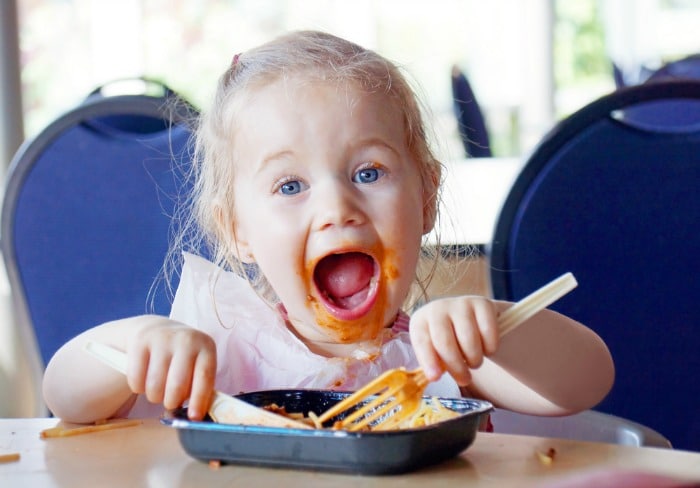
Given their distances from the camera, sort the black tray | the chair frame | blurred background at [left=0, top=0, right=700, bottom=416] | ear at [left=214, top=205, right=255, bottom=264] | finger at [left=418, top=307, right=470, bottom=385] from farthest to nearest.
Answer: blurred background at [left=0, top=0, right=700, bottom=416], the chair frame, ear at [left=214, top=205, right=255, bottom=264], finger at [left=418, top=307, right=470, bottom=385], the black tray

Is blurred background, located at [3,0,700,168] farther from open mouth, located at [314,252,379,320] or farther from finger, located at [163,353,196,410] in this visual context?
finger, located at [163,353,196,410]

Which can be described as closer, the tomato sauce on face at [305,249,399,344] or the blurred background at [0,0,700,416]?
the tomato sauce on face at [305,249,399,344]

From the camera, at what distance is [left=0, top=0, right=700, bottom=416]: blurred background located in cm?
618

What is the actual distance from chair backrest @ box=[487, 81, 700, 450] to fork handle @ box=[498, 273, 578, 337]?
71 cm

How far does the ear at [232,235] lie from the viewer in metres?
1.41

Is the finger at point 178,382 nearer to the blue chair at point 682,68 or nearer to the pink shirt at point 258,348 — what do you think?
the pink shirt at point 258,348

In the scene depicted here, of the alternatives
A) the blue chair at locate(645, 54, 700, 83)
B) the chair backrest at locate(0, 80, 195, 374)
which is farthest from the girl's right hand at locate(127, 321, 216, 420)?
the blue chair at locate(645, 54, 700, 83)

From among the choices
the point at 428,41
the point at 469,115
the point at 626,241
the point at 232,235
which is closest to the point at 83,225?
the point at 232,235

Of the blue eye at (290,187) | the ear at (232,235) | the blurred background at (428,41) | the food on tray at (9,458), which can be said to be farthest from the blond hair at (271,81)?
the blurred background at (428,41)

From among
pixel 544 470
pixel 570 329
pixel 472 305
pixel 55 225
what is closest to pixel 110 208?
pixel 55 225

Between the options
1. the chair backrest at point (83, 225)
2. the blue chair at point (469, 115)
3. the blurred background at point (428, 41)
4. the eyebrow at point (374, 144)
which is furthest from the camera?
the blurred background at point (428, 41)

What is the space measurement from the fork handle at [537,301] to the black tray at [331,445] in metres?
0.07

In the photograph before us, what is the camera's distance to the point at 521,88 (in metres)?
8.42

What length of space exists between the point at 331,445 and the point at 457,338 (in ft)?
0.55
